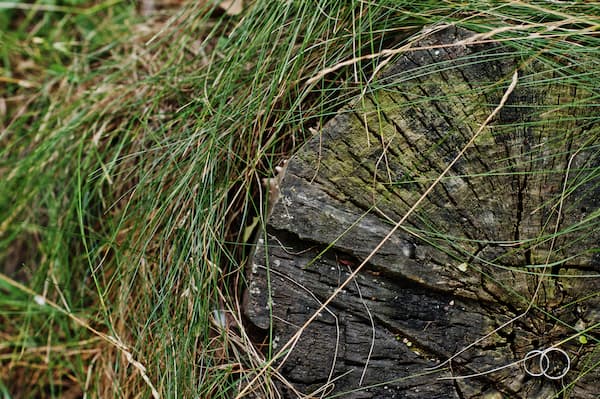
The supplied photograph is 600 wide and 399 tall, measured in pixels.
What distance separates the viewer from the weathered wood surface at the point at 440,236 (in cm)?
128

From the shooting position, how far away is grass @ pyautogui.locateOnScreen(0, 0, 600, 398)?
1.39 meters

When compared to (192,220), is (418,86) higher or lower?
higher

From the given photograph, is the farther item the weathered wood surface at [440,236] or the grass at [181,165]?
the grass at [181,165]

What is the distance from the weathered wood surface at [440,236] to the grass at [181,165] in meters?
0.08

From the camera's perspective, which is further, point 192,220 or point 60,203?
point 60,203

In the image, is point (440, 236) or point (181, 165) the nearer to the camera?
point (440, 236)

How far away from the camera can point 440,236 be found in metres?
1.28

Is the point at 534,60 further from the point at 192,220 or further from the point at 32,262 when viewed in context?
the point at 32,262

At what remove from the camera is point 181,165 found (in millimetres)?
1549

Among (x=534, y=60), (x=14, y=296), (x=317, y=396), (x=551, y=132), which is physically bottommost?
(x=14, y=296)

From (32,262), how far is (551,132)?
1.63m

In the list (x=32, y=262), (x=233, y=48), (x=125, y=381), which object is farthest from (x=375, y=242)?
(x=32, y=262)

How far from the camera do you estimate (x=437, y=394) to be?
1.29m

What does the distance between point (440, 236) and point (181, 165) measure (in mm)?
659
